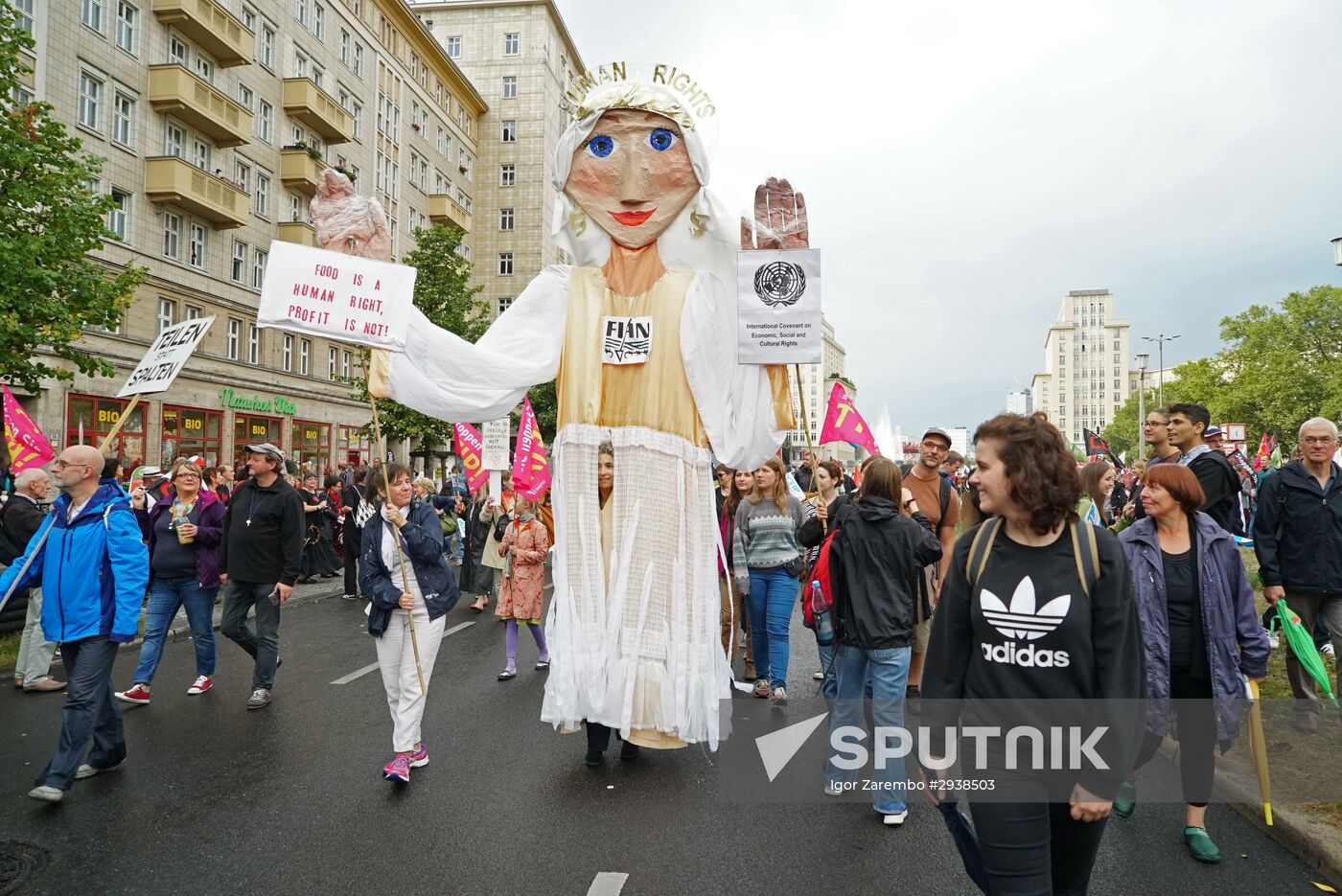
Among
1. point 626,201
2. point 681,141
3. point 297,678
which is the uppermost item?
point 681,141

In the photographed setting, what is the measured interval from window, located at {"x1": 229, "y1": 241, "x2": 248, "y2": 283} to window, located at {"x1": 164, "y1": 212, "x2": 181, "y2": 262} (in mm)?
2451

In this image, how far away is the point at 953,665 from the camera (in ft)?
8.71

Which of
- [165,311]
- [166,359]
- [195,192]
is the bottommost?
[166,359]

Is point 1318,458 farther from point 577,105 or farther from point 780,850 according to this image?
point 577,105

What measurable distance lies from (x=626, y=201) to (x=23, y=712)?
548 cm

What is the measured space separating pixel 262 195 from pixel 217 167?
2379 millimetres

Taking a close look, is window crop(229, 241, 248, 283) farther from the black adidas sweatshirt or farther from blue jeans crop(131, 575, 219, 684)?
the black adidas sweatshirt

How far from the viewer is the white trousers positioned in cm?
471

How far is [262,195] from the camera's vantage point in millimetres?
28672

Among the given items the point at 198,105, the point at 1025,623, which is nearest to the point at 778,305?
the point at 1025,623

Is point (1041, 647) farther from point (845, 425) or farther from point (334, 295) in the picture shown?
point (845, 425)

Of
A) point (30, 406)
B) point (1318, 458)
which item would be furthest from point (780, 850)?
point (30, 406)

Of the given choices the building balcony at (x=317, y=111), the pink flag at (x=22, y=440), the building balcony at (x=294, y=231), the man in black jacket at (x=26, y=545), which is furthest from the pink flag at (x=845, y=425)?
the building balcony at (x=317, y=111)

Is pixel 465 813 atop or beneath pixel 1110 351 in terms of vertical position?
beneath
